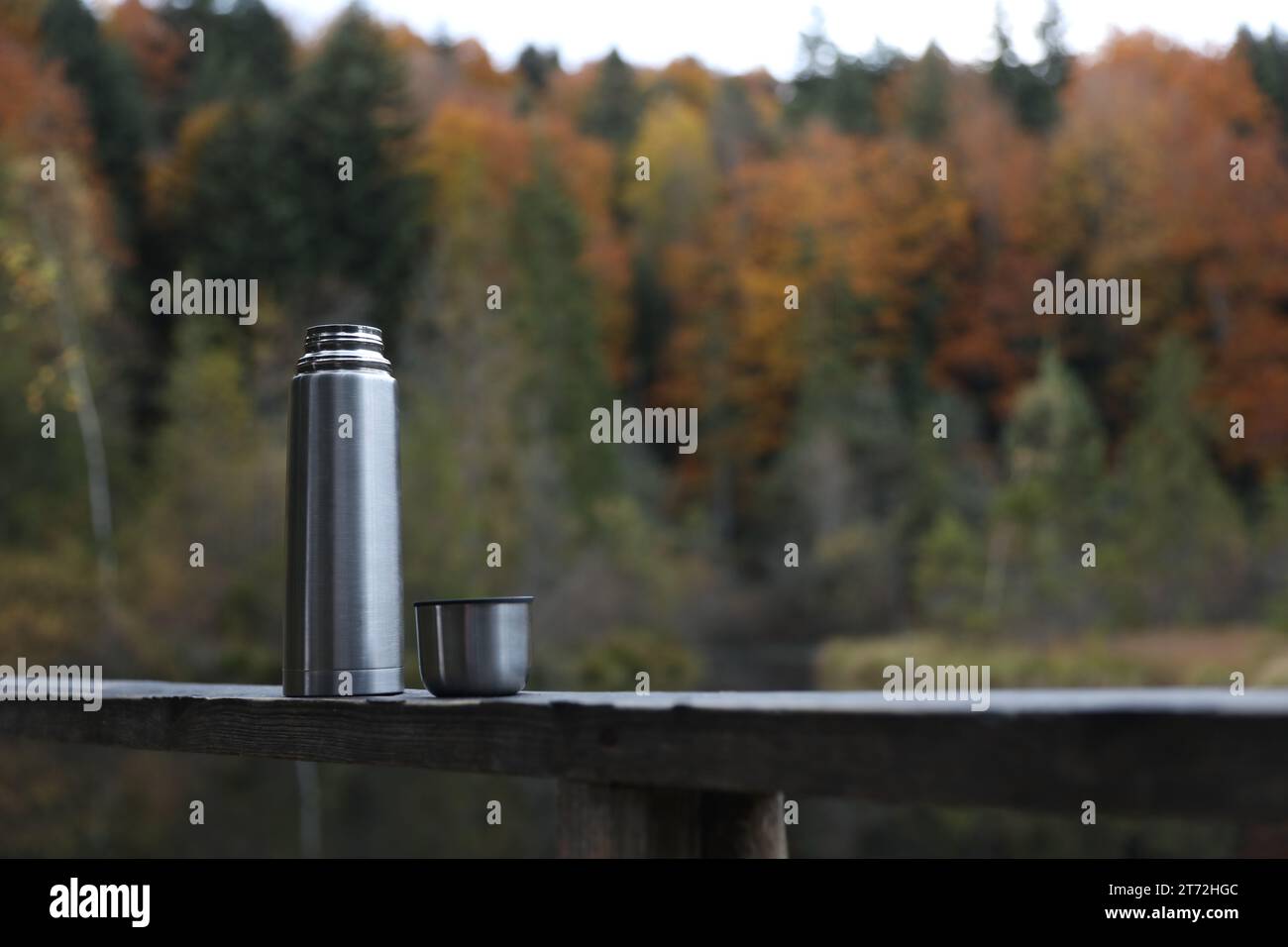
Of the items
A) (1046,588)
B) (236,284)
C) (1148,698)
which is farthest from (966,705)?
(236,284)

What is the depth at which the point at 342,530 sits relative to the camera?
5.48 ft

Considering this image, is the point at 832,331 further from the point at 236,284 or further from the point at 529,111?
the point at 236,284

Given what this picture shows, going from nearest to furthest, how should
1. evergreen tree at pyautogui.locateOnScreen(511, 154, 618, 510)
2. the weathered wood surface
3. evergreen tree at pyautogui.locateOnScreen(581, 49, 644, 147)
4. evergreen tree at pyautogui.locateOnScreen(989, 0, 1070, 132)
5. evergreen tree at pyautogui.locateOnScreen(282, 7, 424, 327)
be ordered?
the weathered wood surface < evergreen tree at pyautogui.locateOnScreen(511, 154, 618, 510) < evergreen tree at pyautogui.locateOnScreen(282, 7, 424, 327) < evergreen tree at pyautogui.locateOnScreen(989, 0, 1070, 132) < evergreen tree at pyautogui.locateOnScreen(581, 49, 644, 147)

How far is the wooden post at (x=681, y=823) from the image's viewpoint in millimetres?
1169

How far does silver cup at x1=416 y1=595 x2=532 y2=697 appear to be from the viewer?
4.86 feet

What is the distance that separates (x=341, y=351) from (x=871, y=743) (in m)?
0.99

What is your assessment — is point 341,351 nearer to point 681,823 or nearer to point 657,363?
point 681,823

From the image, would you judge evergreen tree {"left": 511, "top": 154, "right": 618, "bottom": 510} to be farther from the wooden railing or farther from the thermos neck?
the wooden railing

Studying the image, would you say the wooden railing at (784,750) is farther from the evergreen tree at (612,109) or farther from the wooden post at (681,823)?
the evergreen tree at (612,109)

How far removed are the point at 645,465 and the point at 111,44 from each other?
1181cm

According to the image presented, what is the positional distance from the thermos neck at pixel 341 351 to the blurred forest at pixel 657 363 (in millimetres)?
10797

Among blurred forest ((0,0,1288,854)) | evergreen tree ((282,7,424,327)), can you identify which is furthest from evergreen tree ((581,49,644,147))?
evergreen tree ((282,7,424,327))

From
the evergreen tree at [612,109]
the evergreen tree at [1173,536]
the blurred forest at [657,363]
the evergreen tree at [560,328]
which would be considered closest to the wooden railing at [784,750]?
the blurred forest at [657,363]

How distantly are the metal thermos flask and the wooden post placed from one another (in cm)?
54
